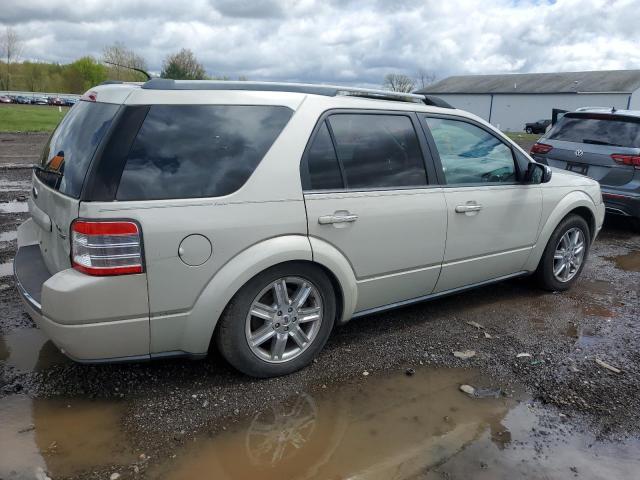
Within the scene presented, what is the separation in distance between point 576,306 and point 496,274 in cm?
98

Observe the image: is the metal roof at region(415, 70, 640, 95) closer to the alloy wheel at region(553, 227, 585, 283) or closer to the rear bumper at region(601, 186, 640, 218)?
the rear bumper at region(601, 186, 640, 218)

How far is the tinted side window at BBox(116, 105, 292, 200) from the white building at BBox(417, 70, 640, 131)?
62.4 meters

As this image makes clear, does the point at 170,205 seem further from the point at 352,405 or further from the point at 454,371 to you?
the point at 454,371

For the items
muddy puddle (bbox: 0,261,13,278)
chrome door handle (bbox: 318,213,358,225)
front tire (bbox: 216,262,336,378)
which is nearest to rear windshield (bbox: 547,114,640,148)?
chrome door handle (bbox: 318,213,358,225)

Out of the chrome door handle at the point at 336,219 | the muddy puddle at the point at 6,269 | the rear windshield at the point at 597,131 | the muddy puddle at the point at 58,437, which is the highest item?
the rear windshield at the point at 597,131

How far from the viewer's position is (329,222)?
3391 mm

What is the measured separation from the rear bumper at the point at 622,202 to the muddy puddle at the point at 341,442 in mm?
5106

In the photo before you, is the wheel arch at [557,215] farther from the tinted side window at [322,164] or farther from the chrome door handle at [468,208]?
the tinted side window at [322,164]

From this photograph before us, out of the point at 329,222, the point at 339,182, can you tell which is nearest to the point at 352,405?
the point at 329,222

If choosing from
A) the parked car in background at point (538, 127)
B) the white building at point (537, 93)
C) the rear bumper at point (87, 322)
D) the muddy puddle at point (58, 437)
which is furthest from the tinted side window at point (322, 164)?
the white building at point (537, 93)

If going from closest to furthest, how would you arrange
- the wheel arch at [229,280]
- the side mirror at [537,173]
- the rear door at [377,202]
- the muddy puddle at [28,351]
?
the wheel arch at [229,280] < the rear door at [377,202] < the muddy puddle at [28,351] < the side mirror at [537,173]

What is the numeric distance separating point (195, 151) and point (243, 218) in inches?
18.0

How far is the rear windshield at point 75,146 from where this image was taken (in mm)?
2912

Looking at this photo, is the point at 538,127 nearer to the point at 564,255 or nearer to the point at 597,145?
the point at 597,145
